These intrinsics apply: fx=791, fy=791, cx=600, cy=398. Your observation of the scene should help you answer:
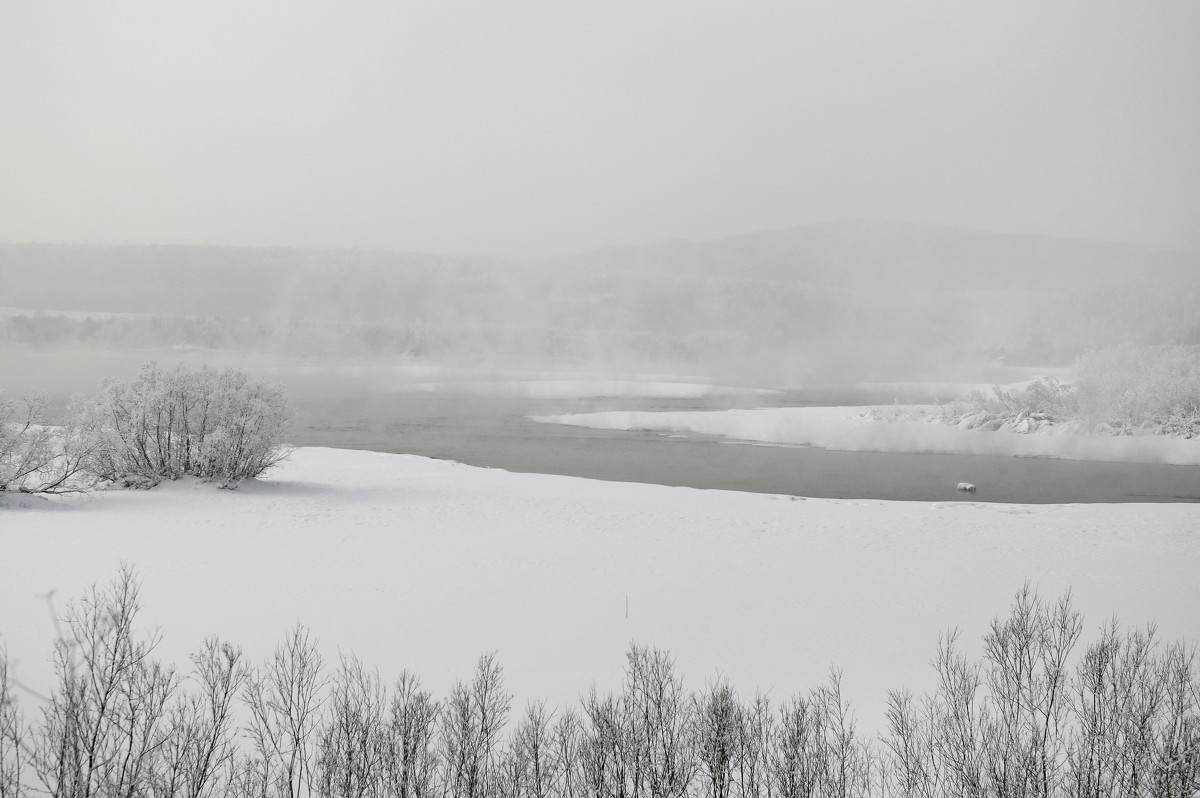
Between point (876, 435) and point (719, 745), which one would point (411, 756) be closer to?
point (719, 745)

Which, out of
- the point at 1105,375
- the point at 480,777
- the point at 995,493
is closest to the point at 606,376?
the point at 1105,375

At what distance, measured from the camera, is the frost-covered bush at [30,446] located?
14.2m

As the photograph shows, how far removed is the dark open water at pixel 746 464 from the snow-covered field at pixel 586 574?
3817mm

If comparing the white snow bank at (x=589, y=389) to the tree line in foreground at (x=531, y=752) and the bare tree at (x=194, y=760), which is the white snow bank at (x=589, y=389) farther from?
the bare tree at (x=194, y=760)

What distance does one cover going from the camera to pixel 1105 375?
1384 inches

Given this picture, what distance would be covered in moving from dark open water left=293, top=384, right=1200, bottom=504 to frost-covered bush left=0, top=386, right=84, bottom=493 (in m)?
12.2

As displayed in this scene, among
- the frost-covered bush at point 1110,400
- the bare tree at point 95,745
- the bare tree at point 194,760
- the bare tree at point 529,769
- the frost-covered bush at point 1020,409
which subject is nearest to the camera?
the bare tree at point 95,745

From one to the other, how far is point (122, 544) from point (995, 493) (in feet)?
64.8

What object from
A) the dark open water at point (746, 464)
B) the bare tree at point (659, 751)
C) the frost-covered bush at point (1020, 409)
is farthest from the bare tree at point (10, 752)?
the frost-covered bush at point (1020, 409)

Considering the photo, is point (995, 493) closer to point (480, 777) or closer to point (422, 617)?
point (422, 617)

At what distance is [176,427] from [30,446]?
9.06 feet

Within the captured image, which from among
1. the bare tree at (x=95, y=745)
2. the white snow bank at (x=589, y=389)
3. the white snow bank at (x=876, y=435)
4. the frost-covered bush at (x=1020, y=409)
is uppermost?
the white snow bank at (x=589, y=389)

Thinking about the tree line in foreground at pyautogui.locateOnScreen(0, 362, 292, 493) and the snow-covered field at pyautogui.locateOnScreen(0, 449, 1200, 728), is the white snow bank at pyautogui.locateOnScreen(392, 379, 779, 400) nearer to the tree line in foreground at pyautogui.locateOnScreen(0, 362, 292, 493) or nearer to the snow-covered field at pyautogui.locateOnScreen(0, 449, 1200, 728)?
the snow-covered field at pyautogui.locateOnScreen(0, 449, 1200, 728)

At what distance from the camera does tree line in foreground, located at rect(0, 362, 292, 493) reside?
1625 cm
